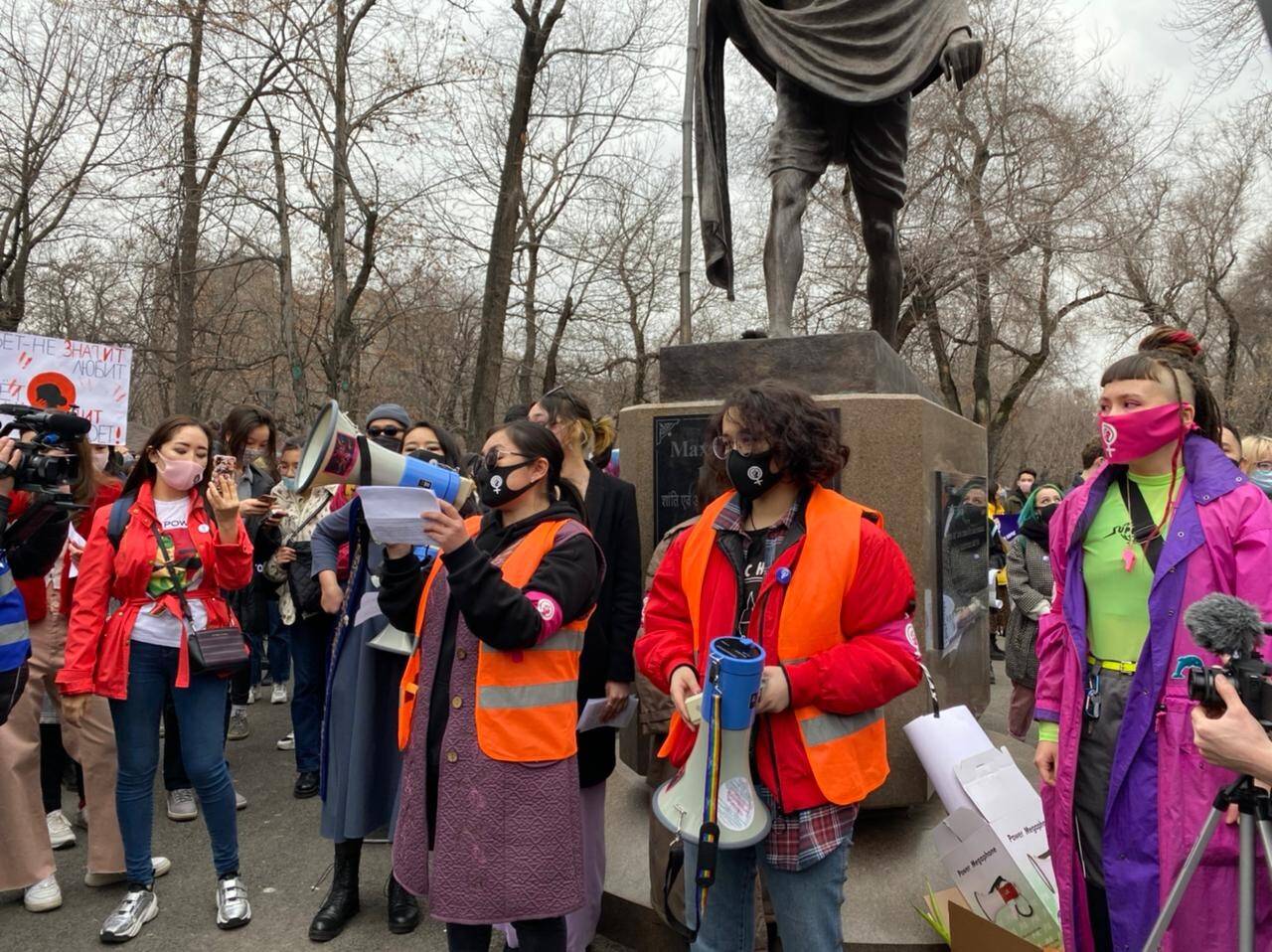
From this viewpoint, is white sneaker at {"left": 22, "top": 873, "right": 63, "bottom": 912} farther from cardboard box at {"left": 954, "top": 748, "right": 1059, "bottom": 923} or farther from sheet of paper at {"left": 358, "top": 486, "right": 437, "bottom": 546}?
cardboard box at {"left": 954, "top": 748, "right": 1059, "bottom": 923}

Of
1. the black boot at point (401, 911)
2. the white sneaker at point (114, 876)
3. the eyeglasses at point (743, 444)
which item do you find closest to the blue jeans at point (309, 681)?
the white sneaker at point (114, 876)

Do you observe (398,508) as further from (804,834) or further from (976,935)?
(976,935)

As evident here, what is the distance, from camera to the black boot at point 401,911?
3.61 m

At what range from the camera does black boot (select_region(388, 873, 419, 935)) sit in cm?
361

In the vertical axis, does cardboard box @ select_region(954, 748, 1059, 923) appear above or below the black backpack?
below

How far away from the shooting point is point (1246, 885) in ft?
6.35

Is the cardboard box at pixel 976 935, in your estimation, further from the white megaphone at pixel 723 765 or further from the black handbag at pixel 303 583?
the black handbag at pixel 303 583

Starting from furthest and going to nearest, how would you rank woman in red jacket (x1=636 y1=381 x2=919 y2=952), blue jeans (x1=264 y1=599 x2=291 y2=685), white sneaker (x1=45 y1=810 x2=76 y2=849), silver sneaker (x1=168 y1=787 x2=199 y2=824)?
blue jeans (x1=264 y1=599 x2=291 y2=685) → silver sneaker (x1=168 y1=787 x2=199 y2=824) → white sneaker (x1=45 y1=810 x2=76 y2=849) → woman in red jacket (x1=636 y1=381 x2=919 y2=952)

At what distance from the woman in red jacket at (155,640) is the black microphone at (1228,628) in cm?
328

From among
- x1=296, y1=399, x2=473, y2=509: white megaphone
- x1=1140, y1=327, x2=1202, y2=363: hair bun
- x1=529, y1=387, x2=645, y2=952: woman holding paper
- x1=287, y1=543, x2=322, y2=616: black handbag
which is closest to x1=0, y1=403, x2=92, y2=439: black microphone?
x1=296, y1=399, x2=473, y2=509: white megaphone

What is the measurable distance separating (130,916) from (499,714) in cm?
220

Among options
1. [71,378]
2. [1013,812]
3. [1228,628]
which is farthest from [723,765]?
[71,378]

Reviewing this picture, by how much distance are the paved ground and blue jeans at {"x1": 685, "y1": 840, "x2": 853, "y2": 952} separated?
1.26 metres

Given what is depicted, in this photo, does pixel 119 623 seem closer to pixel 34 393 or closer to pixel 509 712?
pixel 509 712
